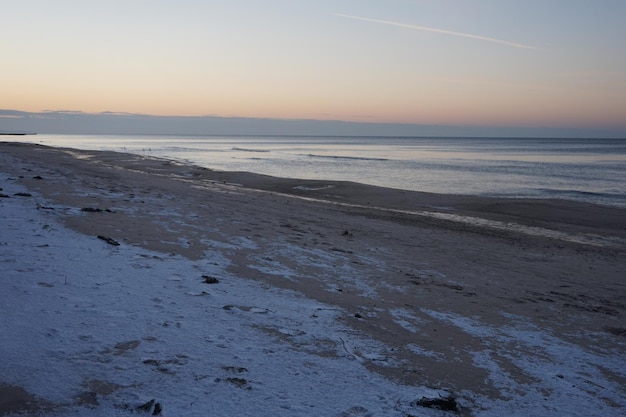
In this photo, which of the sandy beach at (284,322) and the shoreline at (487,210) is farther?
the shoreline at (487,210)

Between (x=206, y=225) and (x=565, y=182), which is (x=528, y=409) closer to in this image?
(x=206, y=225)

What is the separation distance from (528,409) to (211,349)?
2.41 metres

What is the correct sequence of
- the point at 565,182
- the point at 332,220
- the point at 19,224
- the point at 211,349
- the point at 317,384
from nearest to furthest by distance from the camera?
the point at 317,384 → the point at 211,349 → the point at 19,224 → the point at 332,220 → the point at 565,182

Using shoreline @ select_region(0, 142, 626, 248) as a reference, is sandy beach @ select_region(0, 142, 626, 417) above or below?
above

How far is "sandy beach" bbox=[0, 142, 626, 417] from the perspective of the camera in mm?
3287

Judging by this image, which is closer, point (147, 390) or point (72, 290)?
point (147, 390)

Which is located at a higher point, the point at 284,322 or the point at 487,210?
the point at 284,322

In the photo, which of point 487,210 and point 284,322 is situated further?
point 487,210

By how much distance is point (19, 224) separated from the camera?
7312 millimetres

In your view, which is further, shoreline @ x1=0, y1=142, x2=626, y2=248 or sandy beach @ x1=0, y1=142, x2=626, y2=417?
shoreline @ x1=0, y1=142, x2=626, y2=248

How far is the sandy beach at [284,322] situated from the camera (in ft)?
10.8

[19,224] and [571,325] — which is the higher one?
[19,224]

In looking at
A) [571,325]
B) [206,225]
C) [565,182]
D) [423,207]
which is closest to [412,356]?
[571,325]

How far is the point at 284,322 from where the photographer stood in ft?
15.3
